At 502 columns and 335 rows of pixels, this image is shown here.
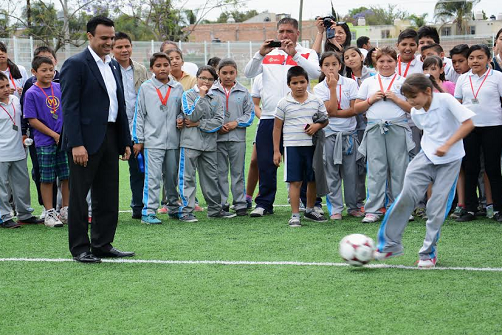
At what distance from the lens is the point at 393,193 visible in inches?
322

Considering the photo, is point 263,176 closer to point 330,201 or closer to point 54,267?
point 330,201

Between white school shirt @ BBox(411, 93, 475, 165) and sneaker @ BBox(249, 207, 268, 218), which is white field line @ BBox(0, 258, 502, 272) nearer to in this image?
white school shirt @ BBox(411, 93, 475, 165)

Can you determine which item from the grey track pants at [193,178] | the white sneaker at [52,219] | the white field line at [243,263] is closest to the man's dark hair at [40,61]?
the white sneaker at [52,219]

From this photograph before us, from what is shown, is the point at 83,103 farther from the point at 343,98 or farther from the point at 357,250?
the point at 343,98

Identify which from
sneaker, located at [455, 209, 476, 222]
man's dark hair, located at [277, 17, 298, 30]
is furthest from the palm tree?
sneaker, located at [455, 209, 476, 222]

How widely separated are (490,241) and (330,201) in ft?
7.01

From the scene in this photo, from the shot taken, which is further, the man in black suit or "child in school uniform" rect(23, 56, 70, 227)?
"child in school uniform" rect(23, 56, 70, 227)

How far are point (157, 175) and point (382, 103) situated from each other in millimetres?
2750

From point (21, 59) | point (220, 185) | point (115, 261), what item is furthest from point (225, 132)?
point (21, 59)

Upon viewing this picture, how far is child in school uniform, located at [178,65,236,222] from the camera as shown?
8.41 m

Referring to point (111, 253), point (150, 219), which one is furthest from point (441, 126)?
point (150, 219)

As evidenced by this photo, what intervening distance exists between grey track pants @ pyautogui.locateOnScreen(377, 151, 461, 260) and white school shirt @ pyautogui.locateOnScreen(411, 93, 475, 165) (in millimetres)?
68

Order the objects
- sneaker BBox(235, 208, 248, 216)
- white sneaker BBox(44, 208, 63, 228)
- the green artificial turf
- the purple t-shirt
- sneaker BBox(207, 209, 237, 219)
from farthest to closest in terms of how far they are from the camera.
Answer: sneaker BBox(235, 208, 248, 216) < sneaker BBox(207, 209, 237, 219) < white sneaker BBox(44, 208, 63, 228) < the purple t-shirt < the green artificial turf

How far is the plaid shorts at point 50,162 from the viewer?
27.0ft
